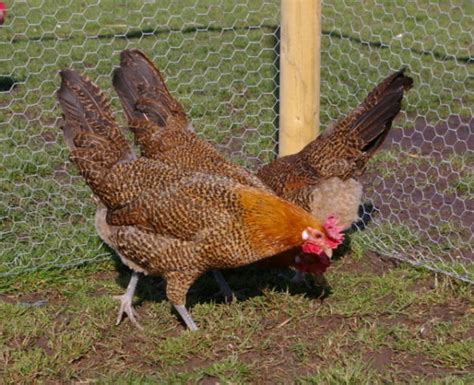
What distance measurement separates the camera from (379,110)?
383 centimetres

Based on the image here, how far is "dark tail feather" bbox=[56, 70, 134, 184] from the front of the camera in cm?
354

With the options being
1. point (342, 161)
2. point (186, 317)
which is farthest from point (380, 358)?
point (342, 161)

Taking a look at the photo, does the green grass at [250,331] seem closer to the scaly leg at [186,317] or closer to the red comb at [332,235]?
the scaly leg at [186,317]

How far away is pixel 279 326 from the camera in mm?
3494

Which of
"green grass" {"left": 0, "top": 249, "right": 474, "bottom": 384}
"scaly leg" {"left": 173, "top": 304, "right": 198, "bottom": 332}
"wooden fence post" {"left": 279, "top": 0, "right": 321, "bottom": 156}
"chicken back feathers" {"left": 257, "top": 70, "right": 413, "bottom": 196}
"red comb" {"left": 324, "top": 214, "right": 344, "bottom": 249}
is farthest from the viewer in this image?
"wooden fence post" {"left": 279, "top": 0, "right": 321, "bottom": 156}

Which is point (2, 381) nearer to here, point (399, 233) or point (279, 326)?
point (279, 326)

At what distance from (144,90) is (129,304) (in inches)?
45.3

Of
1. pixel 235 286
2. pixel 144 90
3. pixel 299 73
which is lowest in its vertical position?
pixel 235 286

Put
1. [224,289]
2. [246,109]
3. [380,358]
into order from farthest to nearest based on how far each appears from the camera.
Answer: [246,109] → [224,289] → [380,358]

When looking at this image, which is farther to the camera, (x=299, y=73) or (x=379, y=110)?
(x=299, y=73)

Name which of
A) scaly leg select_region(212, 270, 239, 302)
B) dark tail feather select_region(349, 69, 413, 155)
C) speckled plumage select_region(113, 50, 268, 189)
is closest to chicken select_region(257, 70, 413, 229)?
dark tail feather select_region(349, 69, 413, 155)

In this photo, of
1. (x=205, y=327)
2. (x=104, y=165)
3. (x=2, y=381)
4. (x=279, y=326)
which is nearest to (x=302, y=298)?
(x=279, y=326)

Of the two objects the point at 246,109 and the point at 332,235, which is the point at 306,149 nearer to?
the point at 332,235

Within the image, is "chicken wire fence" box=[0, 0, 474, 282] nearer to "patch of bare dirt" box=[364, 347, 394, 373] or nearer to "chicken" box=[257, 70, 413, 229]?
"chicken" box=[257, 70, 413, 229]
